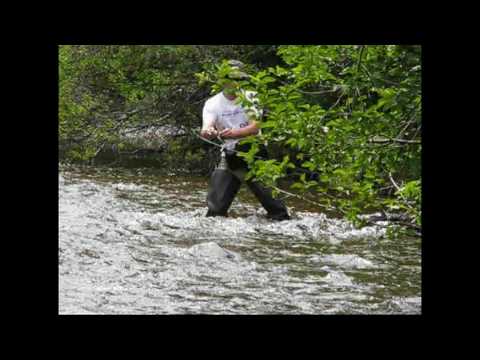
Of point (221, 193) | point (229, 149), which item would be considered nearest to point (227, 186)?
point (221, 193)

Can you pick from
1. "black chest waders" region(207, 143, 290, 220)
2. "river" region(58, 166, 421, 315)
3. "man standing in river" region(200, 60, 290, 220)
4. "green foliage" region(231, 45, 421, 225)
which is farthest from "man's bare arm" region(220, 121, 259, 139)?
"green foliage" region(231, 45, 421, 225)

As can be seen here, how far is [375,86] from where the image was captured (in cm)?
687

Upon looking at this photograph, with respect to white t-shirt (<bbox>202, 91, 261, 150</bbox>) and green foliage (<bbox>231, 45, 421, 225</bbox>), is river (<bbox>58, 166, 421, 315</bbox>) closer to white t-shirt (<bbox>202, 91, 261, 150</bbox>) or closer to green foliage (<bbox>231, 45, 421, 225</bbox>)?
green foliage (<bbox>231, 45, 421, 225</bbox>)

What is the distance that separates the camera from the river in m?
6.66

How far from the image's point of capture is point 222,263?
821 cm

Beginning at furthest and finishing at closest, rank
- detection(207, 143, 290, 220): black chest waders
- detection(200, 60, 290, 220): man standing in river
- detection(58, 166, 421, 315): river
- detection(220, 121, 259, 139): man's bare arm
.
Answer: detection(207, 143, 290, 220): black chest waders → detection(200, 60, 290, 220): man standing in river → detection(220, 121, 259, 139): man's bare arm → detection(58, 166, 421, 315): river

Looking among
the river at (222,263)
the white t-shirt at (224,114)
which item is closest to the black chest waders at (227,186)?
the river at (222,263)

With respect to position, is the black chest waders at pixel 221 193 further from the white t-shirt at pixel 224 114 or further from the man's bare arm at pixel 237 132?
the man's bare arm at pixel 237 132

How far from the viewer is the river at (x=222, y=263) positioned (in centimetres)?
666

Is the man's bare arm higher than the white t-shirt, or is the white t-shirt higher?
the white t-shirt

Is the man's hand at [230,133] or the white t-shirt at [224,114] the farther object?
the white t-shirt at [224,114]
